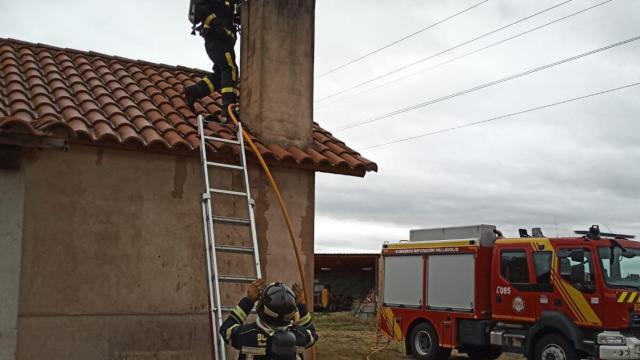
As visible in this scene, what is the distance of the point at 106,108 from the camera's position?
7426 millimetres

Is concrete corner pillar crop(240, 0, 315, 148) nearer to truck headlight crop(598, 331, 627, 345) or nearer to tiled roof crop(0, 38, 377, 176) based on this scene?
tiled roof crop(0, 38, 377, 176)

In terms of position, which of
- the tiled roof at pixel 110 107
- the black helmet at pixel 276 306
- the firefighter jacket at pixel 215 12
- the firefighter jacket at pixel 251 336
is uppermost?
the firefighter jacket at pixel 215 12

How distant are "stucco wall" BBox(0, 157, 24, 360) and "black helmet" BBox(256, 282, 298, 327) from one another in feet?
8.30

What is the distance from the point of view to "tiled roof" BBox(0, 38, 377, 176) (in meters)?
6.66

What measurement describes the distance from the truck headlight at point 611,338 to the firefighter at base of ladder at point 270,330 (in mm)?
8652

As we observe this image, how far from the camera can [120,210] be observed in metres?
6.88

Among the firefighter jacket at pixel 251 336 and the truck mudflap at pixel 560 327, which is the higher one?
the firefighter jacket at pixel 251 336

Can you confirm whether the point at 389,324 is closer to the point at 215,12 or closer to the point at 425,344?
the point at 425,344


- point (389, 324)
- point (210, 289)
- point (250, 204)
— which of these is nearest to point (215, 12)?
point (250, 204)

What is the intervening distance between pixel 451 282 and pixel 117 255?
10.1 m

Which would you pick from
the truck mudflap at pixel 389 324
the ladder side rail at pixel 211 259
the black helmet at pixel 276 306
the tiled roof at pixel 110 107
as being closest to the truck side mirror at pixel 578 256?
the truck mudflap at pixel 389 324

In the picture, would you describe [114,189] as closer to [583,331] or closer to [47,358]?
[47,358]

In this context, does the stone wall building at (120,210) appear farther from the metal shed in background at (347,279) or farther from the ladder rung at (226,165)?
the metal shed in background at (347,279)

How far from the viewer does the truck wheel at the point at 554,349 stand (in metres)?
12.8
